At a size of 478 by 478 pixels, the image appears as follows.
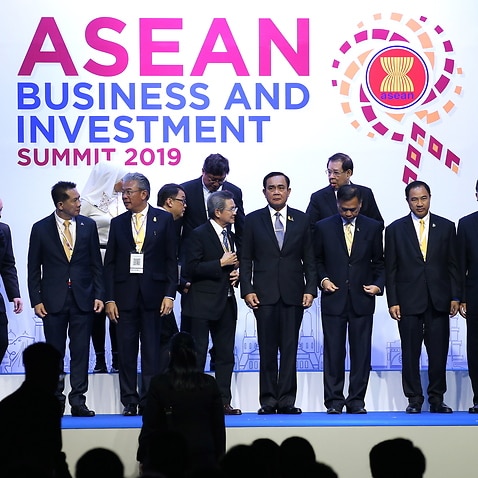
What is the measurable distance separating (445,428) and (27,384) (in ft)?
11.4

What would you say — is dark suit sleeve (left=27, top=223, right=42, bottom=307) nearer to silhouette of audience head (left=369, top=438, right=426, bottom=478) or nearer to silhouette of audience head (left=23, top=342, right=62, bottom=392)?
silhouette of audience head (left=23, top=342, right=62, bottom=392)

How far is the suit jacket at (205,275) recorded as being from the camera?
293 inches

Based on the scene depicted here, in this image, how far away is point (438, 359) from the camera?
297 inches

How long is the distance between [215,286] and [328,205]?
107cm

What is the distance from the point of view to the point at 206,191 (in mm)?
8086

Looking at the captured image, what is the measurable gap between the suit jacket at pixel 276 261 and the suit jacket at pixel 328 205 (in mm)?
465

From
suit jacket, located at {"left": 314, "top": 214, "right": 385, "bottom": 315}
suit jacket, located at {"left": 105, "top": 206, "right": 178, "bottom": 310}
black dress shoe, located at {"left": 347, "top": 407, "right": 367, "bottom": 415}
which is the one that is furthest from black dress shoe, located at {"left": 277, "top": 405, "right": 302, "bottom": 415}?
suit jacket, located at {"left": 105, "top": 206, "right": 178, "bottom": 310}

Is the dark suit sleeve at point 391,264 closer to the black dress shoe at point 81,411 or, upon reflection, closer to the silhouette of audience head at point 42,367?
the black dress shoe at point 81,411

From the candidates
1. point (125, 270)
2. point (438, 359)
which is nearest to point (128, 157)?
point (125, 270)

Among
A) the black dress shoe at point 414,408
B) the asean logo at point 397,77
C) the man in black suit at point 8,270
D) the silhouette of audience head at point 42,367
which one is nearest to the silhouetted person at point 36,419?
the silhouette of audience head at point 42,367

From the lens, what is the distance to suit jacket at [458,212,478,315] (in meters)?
7.57

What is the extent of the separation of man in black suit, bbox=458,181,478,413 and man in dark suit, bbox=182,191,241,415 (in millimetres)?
1499

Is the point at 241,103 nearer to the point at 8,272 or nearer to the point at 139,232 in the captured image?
the point at 139,232

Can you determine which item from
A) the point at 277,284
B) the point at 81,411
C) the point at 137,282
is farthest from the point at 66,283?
the point at 277,284
